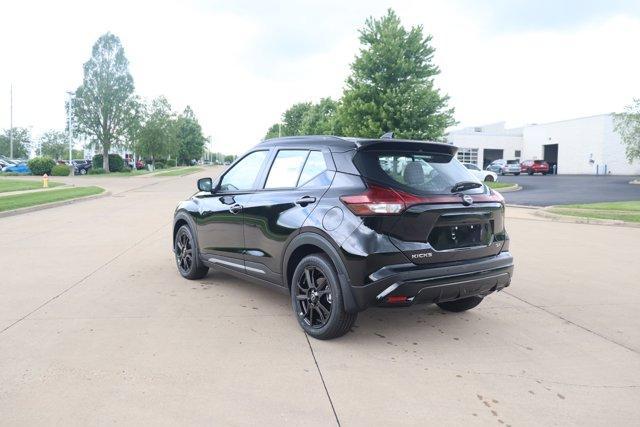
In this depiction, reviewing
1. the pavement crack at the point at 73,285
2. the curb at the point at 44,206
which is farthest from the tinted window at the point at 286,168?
the curb at the point at 44,206

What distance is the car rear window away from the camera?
4316mm

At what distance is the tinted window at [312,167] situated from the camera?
4715 millimetres

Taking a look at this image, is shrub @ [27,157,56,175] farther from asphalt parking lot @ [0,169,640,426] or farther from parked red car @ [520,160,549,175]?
asphalt parking lot @ [0,169,640,426]

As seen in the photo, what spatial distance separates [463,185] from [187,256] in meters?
3.77

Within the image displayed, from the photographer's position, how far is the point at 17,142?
300 feet

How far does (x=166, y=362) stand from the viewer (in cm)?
403

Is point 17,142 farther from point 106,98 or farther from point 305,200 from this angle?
point 305,200

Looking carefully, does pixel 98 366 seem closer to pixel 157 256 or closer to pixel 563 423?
pixel 563 423

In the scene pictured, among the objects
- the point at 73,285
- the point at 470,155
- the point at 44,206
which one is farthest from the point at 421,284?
the point at 470,155

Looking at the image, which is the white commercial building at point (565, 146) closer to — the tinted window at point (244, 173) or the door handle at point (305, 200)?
the tinted window at point (244, 173)

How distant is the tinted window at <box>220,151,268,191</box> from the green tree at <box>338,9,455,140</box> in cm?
2016

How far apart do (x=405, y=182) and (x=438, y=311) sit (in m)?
1.82

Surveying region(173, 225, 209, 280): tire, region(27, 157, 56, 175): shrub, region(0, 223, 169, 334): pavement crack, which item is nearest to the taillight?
region(173, 225, 209, 280): tire

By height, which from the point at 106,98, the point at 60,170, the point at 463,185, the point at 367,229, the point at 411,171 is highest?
the point at 106,98
